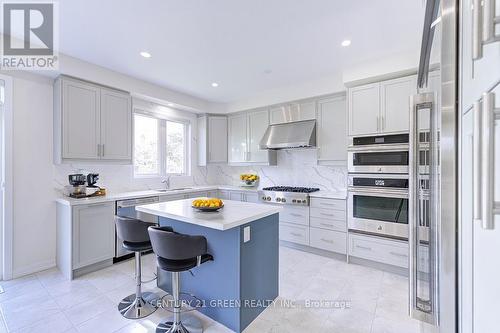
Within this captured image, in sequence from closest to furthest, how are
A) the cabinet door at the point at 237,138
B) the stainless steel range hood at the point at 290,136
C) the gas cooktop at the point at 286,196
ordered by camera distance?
1. the gas cooktop at the point at 286,196
2. the stainless steel range hood at the point at 290,136
3. the cabinet door at the point at 237,138

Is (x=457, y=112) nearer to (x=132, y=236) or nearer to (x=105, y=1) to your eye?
(x=132, y=236)

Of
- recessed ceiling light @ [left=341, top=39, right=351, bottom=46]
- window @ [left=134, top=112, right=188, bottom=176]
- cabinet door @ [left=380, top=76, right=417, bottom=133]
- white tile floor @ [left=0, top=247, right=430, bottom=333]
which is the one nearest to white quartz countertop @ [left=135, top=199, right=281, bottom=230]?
white tile floor @ [left=0, top=247, right=430, bottom=333]

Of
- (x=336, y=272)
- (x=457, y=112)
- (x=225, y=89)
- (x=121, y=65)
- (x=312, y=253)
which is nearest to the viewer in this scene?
(x=457, y=112)

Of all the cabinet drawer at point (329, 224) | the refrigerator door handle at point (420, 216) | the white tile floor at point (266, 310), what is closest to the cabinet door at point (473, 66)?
the refrigerator door handle at point (420, 216)

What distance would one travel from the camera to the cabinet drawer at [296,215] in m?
3.63

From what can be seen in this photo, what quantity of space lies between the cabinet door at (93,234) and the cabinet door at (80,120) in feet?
2.53

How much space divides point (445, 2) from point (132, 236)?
243cm

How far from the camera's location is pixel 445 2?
704 mm

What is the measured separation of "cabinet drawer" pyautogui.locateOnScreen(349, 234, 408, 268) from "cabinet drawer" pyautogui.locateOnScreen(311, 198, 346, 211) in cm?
42

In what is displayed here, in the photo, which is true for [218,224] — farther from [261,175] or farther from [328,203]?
[261,175]

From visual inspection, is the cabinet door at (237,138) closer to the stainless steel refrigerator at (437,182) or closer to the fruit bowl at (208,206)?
the fruit bowl at (208,206)

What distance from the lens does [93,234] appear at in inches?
115

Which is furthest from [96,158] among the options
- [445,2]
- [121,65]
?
[445,2]

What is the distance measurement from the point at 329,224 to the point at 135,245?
103 inches
